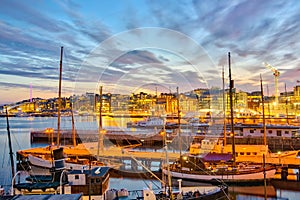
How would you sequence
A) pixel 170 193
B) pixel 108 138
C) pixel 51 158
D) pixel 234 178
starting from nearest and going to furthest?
1. pixel 170 193
2. pixel 234 178
3. pixel 51 158
4. pixel 108 138

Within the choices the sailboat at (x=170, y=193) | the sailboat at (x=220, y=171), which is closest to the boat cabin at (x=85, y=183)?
the sailboat at (x=170, y=193)

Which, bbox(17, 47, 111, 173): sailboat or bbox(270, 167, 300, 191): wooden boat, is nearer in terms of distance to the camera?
bbox(270, 167, 300, 191): wooden boat

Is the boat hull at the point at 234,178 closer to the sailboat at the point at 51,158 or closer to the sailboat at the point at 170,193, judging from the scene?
the sailboat at the point at 170,193

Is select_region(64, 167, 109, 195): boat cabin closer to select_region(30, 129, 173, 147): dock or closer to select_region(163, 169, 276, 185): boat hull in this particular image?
select_region(163, 169, 276, 185): boat hull

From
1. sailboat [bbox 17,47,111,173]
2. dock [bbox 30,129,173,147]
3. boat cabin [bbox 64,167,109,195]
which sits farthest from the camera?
dock [bbox 30,129,173,147]

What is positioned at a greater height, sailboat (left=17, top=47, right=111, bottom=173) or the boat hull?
sailboat (left=17, top=47, right=111, bottom=173)

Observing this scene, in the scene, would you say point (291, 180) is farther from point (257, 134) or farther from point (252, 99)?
point (252, 99)

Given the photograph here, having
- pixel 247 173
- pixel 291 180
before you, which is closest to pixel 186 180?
pixel 247 173

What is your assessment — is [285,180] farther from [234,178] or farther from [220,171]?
[220,171]

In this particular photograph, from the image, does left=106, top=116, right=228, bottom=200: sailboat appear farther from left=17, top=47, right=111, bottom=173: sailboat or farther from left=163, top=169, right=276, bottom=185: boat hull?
left=17, top=47, right=111, bottom=173: sailboat

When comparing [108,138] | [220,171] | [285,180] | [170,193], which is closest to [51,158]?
[220,171]

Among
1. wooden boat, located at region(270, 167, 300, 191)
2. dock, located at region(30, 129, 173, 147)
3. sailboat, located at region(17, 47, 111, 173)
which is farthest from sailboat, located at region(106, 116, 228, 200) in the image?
dock, located at region(30, 129, 173, 147)

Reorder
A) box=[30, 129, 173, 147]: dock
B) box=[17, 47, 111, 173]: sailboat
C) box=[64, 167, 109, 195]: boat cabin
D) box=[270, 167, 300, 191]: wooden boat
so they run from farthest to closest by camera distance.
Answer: box=[30, 129, 173, 147]: dock → box=[17, 47, 111, 173]: sailboat → box=[270, 167, 300, 191]: wooden boat → box=[64, 167, 109, 195]: boat cabin

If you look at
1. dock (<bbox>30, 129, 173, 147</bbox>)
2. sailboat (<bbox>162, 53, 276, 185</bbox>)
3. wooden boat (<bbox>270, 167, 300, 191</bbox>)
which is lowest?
wooden boat (<bbox>270, 167, 300, 191</bbox>)
